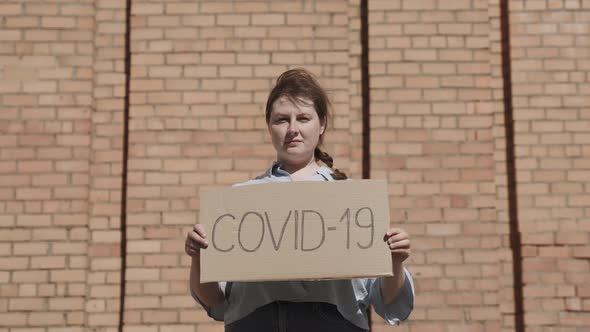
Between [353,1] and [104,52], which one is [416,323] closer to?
[353,1]

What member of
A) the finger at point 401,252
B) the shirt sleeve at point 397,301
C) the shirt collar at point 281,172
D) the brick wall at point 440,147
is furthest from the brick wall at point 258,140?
the finger at point 401,252

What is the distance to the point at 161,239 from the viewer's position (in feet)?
15.2

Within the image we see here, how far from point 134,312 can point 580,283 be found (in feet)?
7.14

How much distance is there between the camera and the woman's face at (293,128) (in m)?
2.77

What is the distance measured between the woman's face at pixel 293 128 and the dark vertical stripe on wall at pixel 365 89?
1935mm

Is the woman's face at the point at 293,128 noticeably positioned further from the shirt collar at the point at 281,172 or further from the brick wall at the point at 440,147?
the brick wall at the point at 440,147

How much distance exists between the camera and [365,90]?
486cm

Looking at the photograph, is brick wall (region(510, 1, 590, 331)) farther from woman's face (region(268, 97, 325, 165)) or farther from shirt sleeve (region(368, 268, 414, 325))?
woman's face (region(268, 97, 325, 165))

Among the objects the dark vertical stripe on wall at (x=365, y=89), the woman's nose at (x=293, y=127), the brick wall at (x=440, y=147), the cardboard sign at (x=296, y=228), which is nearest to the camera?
the cardboard sign at (x=296, y=228)

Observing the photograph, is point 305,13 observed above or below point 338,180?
above

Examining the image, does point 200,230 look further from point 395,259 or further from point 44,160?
point 44,160

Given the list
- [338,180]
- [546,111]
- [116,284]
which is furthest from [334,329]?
[546,111]

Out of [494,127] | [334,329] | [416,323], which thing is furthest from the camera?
[494,127]

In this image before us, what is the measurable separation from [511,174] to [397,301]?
2.15 m
